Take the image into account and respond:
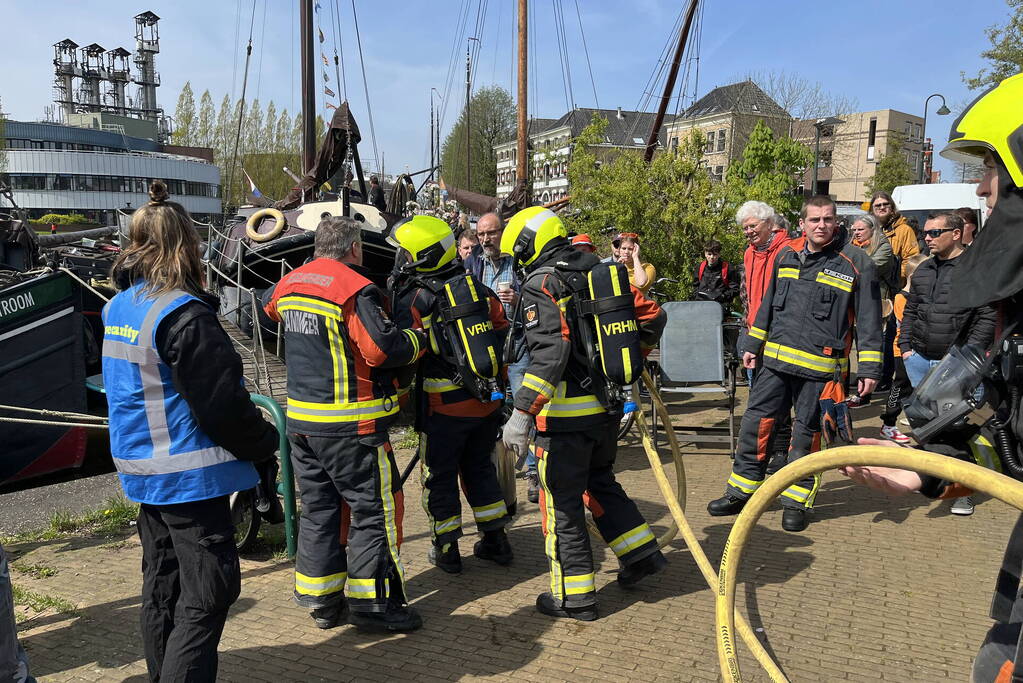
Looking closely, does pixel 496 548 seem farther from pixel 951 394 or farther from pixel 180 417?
pixel 951 394

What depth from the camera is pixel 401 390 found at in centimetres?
415

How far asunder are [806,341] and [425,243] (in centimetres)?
260

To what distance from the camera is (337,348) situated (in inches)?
145

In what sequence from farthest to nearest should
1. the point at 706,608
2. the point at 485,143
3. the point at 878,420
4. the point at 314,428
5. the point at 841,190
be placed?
1. the point at 485,143
2. the point at 841,190
3. the point at 878,420
4. the point at 706,608
5. the point at 314,428

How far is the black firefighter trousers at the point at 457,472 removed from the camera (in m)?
4.41

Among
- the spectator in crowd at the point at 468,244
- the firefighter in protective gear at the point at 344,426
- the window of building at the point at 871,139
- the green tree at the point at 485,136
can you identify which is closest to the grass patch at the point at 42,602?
the firefighter in protective gear at the point at 344,426

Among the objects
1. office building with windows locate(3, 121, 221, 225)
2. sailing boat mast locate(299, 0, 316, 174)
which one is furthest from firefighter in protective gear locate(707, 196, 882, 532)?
office building with windows locate(3, 121, 221, 225)

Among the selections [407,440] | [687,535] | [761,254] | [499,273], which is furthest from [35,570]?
[761,254]

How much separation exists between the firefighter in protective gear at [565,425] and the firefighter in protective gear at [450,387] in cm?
38

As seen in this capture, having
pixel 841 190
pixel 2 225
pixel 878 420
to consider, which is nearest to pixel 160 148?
pixel 841 190

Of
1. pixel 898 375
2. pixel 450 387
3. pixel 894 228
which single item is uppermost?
pixel 894 228

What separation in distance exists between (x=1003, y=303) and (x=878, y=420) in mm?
6490

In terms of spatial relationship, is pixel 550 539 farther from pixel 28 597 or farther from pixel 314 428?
pixel 28 597

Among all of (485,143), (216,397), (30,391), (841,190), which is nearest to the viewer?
(216,397)
